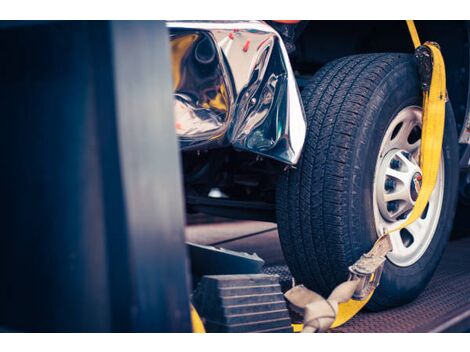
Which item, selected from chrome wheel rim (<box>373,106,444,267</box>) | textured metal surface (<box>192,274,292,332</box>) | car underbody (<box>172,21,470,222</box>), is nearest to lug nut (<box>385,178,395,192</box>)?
chrome wheel rim (<box>373,106,444,267</box>)

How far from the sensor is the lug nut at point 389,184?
6.39 ft

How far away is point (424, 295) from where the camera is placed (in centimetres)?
214

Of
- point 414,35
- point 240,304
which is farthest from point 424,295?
point 240,304

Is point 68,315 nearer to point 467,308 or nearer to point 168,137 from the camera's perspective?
point 168,137

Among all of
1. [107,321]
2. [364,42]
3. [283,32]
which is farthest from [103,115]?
[364,42]

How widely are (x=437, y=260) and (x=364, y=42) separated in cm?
104

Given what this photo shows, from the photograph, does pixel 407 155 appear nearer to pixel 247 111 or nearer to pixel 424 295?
pixel 424 295

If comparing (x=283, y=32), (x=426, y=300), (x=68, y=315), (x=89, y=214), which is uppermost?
(x=283, y=32)

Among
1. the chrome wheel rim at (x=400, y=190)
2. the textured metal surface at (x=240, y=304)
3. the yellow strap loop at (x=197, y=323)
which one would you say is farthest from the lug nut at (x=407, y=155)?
the yellow strap loop at (x=197, y=323)

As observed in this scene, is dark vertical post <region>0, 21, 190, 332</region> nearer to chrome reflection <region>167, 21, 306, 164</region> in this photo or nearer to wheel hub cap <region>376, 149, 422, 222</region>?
chrome reflection <region>167, 21, 306, 164</region>

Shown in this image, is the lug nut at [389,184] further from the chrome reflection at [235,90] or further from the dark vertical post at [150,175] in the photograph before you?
the dark vertical post at [150,175]

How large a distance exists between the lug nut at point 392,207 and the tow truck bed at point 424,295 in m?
0.31

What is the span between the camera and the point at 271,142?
1623 millimetres

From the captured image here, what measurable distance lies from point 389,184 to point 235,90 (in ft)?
2.08
